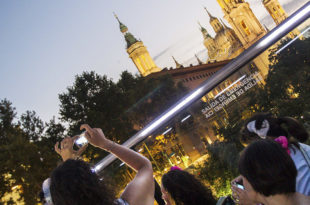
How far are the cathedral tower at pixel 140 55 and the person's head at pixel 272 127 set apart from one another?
260 ft

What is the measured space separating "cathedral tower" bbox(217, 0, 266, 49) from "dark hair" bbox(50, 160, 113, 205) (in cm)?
8271

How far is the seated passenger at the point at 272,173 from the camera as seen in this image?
1.22 metres

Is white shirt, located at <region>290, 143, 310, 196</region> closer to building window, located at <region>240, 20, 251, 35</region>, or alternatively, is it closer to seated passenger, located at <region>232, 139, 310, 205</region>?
seated passenger, located at <region>232, 139, 310, 205</region>

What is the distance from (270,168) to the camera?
1220mm

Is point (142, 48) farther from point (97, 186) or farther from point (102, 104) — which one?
point (97, 186)

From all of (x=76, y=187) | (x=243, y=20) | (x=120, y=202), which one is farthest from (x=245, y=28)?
(x=76, y=187)

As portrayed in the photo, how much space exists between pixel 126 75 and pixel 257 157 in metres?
29.2

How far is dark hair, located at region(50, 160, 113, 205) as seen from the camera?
1.16 metres

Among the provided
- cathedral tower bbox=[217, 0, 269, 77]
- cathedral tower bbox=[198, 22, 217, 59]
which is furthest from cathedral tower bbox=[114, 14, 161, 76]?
cathedral tower bbox=[198, 22, 217, 59]

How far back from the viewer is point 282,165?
121 centimetres

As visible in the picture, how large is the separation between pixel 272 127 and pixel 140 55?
3226 inches

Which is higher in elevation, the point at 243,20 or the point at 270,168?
the point at 243,20

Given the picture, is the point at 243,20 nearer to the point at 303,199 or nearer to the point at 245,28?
→ the point at 245,28

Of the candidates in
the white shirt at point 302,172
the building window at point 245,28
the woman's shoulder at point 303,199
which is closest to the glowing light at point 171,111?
the white shirt at point 302,172
